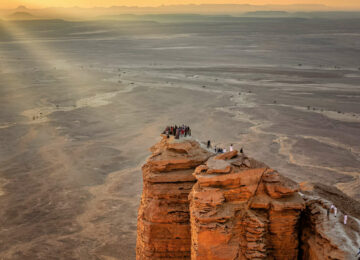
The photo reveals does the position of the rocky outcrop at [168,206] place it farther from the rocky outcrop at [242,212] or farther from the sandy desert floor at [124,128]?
the sandy desert floor at [124,128]

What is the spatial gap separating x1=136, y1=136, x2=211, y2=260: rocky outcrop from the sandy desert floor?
8971 mm

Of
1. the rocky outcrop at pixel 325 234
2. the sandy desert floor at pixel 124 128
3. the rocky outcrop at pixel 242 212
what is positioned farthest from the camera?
the sandy desert floor at pixel 124 128

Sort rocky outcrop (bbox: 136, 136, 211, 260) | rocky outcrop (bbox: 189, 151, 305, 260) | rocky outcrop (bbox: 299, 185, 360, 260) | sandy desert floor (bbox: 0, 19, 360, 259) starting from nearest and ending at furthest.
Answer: rocky outcrop (bbox: 299, 185, 360, 260) < rocky outcrop (bbox: 189, 151, 305, 260) < rocky outcrop (bbox: 136, 136, 211, 260) < sandy desert floor (bbox: 0, 19, 360, 259)

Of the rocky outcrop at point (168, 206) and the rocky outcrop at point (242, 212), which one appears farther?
the rocky outcrop at point (168, 206)

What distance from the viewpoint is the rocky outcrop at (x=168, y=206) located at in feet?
34.6

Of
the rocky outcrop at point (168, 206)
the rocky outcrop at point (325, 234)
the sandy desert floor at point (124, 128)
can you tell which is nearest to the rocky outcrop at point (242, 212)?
the rocky outcrop at point (325, 234)

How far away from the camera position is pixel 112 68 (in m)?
85.6

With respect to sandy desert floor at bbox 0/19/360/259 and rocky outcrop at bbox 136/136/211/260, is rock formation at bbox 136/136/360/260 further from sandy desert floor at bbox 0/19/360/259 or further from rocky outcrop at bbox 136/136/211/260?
sandy desert floor at bbox 0/19/360/259

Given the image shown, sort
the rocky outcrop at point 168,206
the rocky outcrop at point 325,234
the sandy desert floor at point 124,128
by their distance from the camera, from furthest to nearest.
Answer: the sandy desert floor at point 124,128, the rocky outcrop at point 168,206, the rocky outcrop at point 325,234

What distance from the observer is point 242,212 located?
9.05 m

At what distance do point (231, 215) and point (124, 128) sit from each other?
34.6 metres

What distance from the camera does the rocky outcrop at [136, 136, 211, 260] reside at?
10539 mm

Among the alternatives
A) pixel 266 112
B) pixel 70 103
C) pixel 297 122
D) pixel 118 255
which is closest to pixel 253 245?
pixel 118 255

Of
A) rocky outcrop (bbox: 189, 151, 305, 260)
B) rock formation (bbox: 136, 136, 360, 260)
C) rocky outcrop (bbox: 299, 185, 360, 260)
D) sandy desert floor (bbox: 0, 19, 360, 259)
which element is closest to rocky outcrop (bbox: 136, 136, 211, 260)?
rock formation (bbox: 136, 136, 360, 260)
